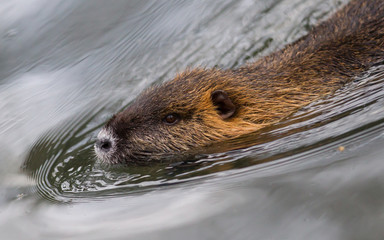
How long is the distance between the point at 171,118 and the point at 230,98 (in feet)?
1.71

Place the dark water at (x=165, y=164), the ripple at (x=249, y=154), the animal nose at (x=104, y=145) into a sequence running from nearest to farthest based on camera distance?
the dark water at (x=165, y=164), the ripple at (x=249, y=154), the animal nose at (x=104, y=145)

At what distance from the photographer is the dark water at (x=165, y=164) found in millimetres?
2920

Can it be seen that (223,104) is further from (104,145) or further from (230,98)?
(104,145)

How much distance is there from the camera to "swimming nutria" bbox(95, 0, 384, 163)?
4055mm

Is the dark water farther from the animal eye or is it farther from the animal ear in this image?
the animal eye

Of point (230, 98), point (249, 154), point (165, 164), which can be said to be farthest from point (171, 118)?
point (249, 154)

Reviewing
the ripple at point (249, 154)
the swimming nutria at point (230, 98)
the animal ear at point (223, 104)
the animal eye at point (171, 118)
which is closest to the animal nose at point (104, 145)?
the swimming nutria at point (230, 98)

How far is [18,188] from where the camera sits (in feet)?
13.1

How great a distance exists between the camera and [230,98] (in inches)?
165

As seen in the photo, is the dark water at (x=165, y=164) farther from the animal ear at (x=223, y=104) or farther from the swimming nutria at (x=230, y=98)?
the animal ear at (x=223, y=104)

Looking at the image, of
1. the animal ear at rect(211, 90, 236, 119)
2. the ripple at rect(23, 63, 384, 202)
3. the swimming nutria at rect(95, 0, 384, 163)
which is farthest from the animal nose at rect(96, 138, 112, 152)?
the animal ear at rect(211, 90, 236, 119)

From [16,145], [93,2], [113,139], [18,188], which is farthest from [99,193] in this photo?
[93,2]

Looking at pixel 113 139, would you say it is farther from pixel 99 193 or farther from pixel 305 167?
pixel 305 167

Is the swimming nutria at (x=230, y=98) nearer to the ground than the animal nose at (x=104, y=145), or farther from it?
farther from it
